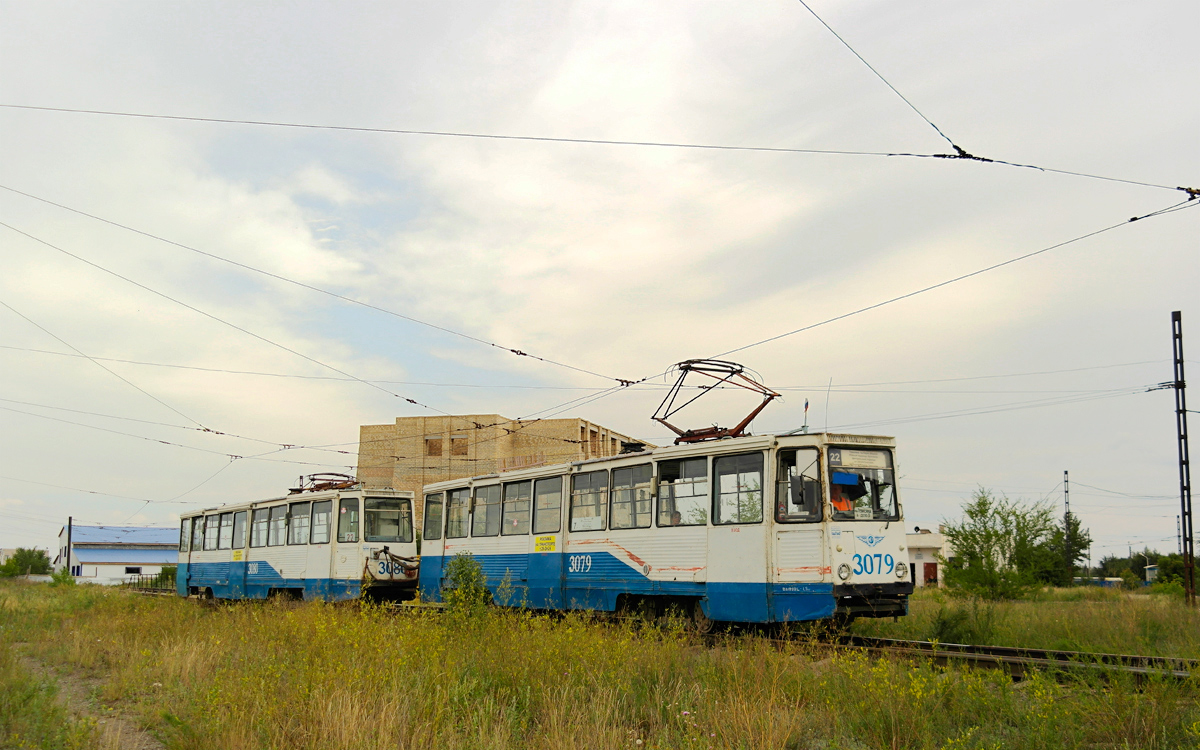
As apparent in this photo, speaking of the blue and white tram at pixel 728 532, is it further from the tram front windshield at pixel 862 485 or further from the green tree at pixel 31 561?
the green tree at pixel 31 561

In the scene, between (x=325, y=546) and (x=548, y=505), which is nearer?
(x=548, y=505)

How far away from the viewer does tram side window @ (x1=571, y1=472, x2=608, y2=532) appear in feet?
48.7

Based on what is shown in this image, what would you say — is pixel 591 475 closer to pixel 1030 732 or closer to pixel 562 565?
pixel 562 565

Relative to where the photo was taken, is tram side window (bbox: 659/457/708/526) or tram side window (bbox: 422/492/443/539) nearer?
tram side window (bbox: 659/457/708/526)

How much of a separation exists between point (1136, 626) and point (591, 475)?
28.7 feet

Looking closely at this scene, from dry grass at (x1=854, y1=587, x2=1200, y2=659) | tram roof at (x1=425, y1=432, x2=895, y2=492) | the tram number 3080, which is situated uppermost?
tram roof at (x1=425, y1=432, x2=895, y2=492)

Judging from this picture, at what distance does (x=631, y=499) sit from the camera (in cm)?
1422

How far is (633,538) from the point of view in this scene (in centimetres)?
1400

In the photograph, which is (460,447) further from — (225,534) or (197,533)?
(225,534)

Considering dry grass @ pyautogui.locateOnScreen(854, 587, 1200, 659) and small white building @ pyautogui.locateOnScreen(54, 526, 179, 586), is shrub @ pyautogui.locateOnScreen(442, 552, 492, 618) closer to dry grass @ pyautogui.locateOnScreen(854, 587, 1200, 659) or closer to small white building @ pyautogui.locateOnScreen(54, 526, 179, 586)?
dry grass @ pyautogui.locateOnScreen(854, 587, 1200, 659)

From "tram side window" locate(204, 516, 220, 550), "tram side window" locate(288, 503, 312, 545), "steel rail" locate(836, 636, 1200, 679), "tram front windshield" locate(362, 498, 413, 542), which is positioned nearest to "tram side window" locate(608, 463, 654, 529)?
"steel rail" locate(836, 636, 1200, 679)

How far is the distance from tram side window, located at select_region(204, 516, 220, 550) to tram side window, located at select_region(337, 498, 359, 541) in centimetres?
918

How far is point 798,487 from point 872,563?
1.45m

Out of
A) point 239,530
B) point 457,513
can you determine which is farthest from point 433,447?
point 457,513
